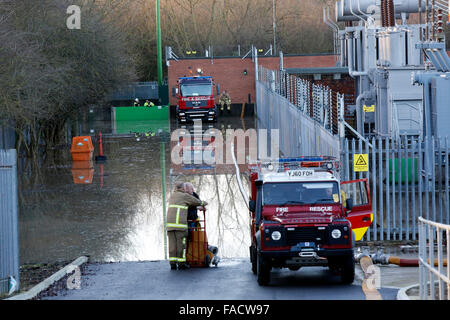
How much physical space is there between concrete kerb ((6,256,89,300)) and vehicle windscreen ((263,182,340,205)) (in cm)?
374

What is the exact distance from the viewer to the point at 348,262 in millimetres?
12523

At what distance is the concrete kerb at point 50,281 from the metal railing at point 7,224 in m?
0.34

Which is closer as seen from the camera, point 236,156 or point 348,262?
point 348,262

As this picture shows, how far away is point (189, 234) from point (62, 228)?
6.42 m

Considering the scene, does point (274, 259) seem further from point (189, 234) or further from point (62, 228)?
point (62, 228)

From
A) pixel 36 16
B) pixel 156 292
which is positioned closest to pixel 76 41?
pixel 36 16

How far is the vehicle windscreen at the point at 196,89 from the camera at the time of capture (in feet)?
190

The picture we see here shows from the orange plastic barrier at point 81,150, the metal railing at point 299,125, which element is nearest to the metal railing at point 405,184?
the metal railing at point 299,125

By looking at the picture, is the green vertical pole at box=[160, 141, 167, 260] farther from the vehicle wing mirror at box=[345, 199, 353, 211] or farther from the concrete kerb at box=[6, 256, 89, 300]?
the vehicle wing mirror at box=[345, 199, 353, 211]

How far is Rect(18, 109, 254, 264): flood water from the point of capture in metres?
18.0

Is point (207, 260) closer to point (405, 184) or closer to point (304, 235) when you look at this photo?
point (304, 235)

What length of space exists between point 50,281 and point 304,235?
425 centimetres

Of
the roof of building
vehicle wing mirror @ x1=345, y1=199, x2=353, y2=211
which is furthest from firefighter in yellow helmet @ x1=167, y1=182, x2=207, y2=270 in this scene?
the roof of building

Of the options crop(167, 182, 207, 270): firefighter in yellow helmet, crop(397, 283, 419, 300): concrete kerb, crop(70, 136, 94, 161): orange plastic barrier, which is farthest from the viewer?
crop(70, 136, 94, 161): orange plastic barrier
